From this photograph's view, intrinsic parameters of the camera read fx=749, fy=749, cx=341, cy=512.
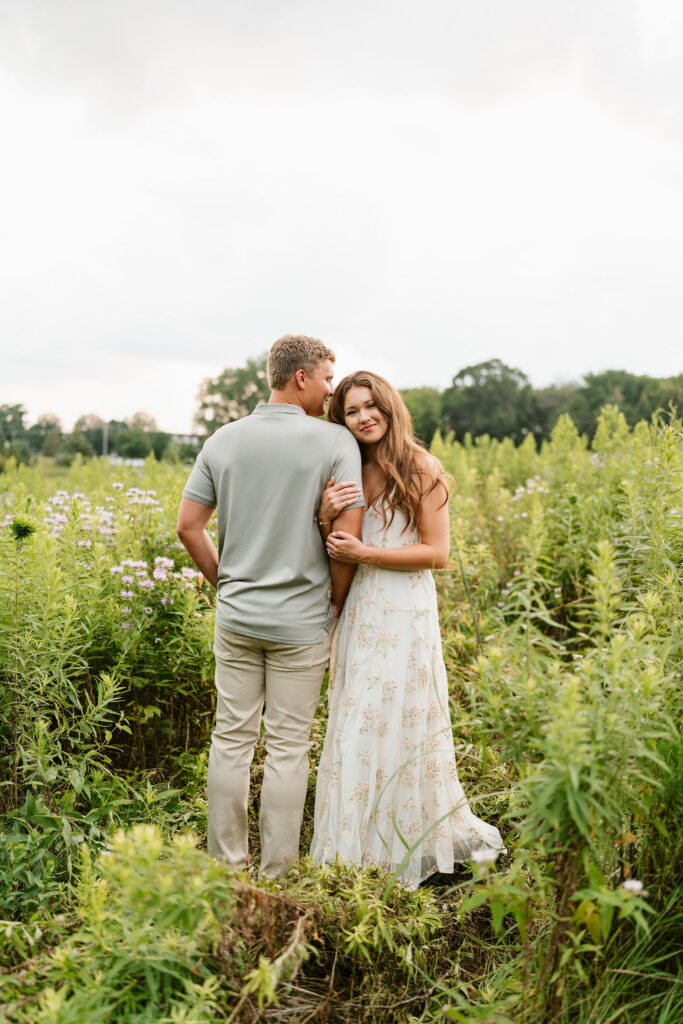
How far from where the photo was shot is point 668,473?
3.15 meters

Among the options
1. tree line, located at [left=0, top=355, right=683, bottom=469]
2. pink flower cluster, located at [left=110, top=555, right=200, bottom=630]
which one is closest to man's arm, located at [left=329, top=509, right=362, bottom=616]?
pink flower cluster, located at [left=110, top=555, right=200, bottom=630]

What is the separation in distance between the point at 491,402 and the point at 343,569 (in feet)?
202

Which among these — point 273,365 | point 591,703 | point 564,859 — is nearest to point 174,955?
point 564,859

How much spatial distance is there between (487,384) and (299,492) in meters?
62.1

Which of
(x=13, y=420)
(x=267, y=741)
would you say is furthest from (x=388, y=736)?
(x=13, y=420)

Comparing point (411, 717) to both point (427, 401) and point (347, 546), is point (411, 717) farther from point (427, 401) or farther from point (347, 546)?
point (427, 401)

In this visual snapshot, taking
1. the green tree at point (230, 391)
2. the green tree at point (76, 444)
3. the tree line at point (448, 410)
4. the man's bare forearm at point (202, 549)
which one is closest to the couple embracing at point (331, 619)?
the man's bare forearm at point (202, 549)

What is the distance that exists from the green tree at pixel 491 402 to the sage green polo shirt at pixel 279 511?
2222 inches

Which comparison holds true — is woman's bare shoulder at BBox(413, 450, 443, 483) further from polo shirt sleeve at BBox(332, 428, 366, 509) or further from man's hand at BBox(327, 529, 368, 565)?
man's hand at BBox(327, 529, 368, 565)

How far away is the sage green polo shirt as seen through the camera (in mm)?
3055

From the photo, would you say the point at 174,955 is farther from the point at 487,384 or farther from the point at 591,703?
the point at 487,384

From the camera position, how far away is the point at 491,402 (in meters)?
62.8

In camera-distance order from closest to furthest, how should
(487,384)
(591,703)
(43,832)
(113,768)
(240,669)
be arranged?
(591,703) < (43,832) < (240,669) < (113,768) < (487,384)

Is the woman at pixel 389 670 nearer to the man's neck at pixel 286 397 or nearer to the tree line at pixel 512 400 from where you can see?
the man's neck at pixel 286 397
